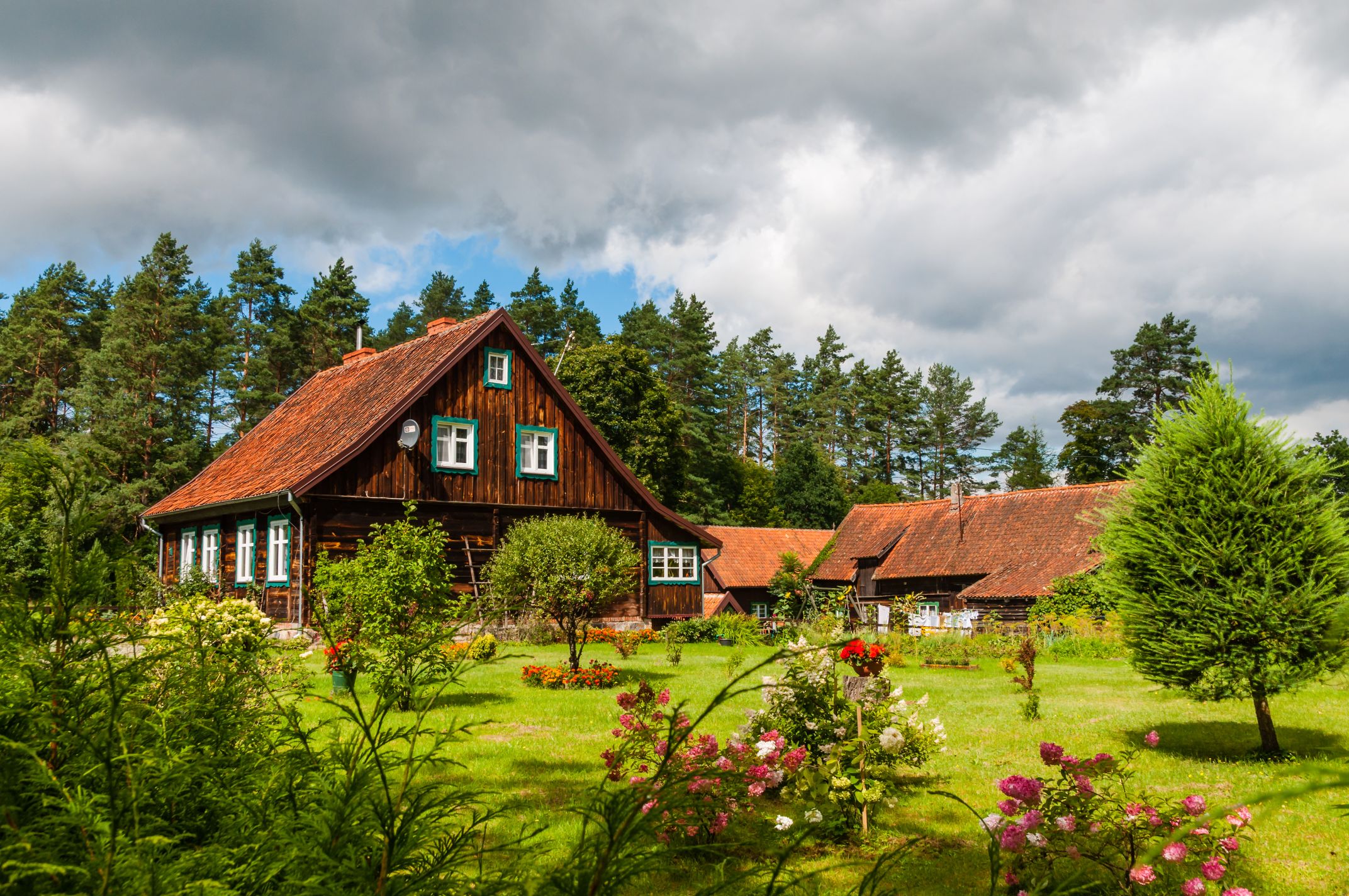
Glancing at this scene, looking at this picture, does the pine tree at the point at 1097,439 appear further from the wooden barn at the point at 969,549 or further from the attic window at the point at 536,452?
the attic window at the point at 536,452

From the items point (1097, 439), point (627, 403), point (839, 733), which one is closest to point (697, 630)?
point (627, 403)

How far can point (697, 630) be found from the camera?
1028 inches

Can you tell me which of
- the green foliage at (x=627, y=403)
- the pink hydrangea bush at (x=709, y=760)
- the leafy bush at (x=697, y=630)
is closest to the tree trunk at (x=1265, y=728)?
the pink hydrangea bush at (x=709, y=760)

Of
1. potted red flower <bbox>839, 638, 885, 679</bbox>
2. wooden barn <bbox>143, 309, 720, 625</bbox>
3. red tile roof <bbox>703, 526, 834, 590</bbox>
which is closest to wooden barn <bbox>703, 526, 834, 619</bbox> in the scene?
red tile roof <bbox>703, 526, 834, 590</bbox>

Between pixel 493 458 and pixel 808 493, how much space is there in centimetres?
3662

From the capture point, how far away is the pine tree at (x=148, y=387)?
37.1 m

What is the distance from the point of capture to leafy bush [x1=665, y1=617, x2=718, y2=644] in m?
25.9

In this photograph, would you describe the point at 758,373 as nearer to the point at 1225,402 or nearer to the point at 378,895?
the point at 1225,402

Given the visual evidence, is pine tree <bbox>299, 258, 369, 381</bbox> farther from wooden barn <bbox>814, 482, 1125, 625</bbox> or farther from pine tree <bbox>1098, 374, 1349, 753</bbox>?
pine tree <bbox>1098, 374, 1349, 753</bbox>

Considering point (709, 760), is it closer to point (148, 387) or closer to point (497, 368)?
point (497, 368)

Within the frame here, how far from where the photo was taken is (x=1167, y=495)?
924 cm

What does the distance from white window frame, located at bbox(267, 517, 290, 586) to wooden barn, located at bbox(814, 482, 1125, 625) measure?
21844 millimetres

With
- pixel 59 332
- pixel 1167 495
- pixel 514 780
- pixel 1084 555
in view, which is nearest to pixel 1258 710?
pixel 1167 495

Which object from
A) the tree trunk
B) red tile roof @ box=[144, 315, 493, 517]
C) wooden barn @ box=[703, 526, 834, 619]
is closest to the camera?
the tree trunk
